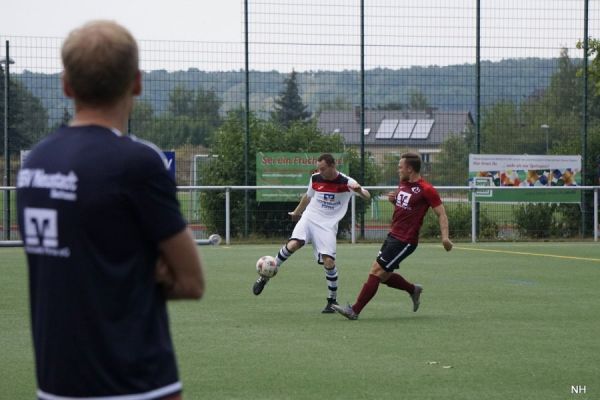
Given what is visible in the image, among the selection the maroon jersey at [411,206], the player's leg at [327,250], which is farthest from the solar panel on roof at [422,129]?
the maroon jersey at [411,206]

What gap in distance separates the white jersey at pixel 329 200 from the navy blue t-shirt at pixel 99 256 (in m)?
10.5

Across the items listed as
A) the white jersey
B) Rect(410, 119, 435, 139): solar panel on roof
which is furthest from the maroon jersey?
Rect(410, 119, 435, 139): solar panel on roof

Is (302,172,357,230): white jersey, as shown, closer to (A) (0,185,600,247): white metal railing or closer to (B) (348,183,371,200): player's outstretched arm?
(B) (348,183,371,200): player's outstretched arm

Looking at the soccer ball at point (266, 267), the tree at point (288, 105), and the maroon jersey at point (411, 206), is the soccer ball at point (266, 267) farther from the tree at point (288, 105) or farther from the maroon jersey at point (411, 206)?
the tree at point (288, 105)

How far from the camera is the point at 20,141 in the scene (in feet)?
85.7

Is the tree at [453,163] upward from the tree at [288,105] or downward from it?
downward

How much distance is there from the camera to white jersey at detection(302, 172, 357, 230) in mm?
13773

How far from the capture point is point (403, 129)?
37.6 m

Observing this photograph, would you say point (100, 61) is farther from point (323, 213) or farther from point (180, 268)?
point (323, 213)

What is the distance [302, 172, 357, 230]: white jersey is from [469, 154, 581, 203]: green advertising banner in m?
13.1

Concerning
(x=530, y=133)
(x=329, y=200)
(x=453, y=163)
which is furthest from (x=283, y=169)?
(x=329, y=200)

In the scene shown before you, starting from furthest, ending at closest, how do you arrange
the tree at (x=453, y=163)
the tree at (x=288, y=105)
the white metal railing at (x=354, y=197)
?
the tree at (x=288, y=105), the tree at (x=453, y=163), the white metal railing at (x=354, y=197)

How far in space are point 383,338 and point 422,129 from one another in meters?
23.0

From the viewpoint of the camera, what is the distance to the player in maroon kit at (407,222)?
39.5ft
